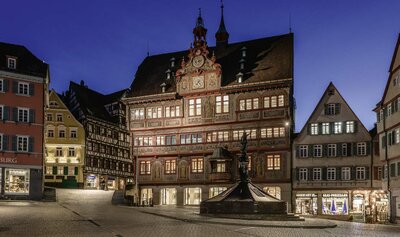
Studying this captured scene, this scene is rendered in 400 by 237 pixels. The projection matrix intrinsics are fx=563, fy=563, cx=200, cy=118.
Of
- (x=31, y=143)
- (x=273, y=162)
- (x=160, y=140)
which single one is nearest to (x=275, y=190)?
(x=273, y=162)

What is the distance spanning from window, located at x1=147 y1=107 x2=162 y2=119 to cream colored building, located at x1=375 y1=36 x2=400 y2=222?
22909mm

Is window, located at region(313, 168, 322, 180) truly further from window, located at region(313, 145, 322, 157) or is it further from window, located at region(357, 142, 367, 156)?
window, located at region(357, 142, 367, 156)

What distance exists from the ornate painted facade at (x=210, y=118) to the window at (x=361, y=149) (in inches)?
258

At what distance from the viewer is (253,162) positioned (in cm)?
5500

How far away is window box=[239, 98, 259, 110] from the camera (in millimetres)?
55225

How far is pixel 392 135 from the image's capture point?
151 feet

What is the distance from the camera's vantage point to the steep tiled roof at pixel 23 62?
52375 mm

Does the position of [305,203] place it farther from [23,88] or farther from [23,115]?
[23,88]

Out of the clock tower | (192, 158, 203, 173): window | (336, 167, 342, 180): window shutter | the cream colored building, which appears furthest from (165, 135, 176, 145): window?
the cream colored building

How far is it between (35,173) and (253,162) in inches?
818

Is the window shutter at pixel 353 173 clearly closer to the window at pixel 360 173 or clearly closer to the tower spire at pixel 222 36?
the window at pixel 360 173

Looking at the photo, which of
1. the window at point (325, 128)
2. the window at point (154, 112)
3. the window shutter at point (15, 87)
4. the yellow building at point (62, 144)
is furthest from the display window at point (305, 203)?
the yellow building at point (62, 144)

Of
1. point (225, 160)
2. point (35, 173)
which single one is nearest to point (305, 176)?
point (225, 160)

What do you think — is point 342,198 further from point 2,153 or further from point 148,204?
point 2,153
